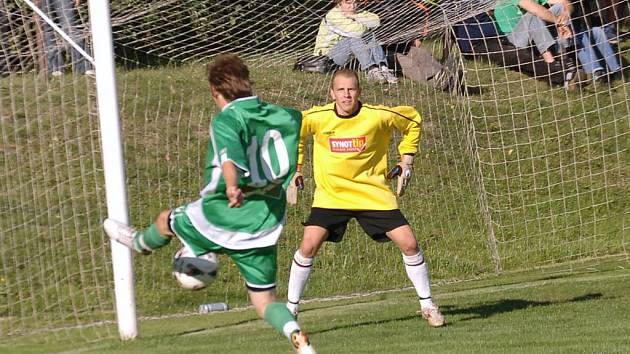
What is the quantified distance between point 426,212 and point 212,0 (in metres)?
3.26

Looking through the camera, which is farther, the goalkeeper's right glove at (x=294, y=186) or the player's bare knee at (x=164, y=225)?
the goalkeeper's right glove at (x=294, y=186)

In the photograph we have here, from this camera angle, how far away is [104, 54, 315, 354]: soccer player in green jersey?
6.84m

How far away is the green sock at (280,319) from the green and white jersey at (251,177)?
→ 34cm

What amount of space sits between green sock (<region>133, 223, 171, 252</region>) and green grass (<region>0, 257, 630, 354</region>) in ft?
3.85

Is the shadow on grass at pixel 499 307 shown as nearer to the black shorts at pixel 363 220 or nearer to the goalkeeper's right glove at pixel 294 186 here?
the black shorts at pixel 363 220

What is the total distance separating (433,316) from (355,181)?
108cm

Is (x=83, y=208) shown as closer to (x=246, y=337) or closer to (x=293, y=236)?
(x=246, y=337)

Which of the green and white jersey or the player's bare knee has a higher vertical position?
the green and white jersey

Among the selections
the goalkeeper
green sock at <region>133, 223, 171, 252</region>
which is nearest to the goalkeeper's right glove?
the goalkeeper

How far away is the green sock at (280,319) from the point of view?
671 cm

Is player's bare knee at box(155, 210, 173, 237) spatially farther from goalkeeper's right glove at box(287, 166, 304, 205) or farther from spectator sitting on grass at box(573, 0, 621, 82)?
spectator sitting on grass at box(573, 0, 621, 82)

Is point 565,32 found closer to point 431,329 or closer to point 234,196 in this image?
point 431,329

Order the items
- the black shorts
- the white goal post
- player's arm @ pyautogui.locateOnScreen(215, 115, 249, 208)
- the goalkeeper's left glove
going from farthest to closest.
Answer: the goalkeeper's left glove → the black shorts → the white goal post → player's arm @ pyautogui.locateOnScreen(215, 115, 249, 208)

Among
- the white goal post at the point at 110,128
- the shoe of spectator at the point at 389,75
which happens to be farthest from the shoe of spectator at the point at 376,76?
the white goal post at the point at 110,128
